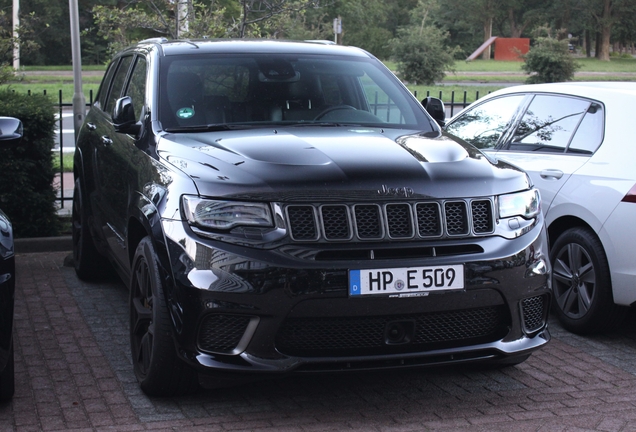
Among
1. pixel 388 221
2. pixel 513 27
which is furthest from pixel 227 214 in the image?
pixel 513 27

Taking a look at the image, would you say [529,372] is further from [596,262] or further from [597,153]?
[597,153]

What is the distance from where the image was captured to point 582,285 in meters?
5.77

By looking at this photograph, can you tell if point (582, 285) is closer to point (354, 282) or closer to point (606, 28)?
point (354, 282)

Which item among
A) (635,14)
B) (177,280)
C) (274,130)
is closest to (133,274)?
(177,280)

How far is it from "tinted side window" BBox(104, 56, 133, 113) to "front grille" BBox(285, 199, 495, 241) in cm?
274

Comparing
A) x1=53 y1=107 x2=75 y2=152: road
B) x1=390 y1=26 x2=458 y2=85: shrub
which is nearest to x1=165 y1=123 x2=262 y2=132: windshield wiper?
x1=53 y1=107 x2=75 y2=152: road

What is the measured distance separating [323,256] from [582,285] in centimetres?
254

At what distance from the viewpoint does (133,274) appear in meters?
4.70

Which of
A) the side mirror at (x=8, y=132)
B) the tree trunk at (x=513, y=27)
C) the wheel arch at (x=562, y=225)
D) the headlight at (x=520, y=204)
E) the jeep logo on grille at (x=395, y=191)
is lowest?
the wheel arch at (x=562, y=225)

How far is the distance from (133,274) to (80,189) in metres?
2.45

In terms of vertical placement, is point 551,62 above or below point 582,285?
above

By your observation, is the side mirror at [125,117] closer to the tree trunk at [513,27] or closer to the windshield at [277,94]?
the windshield at [277,94]

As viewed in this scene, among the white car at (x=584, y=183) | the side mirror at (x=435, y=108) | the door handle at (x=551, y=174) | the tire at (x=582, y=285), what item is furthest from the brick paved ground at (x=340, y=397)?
the side mirror at (x=435, y=108)

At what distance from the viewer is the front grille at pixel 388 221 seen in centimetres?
392
